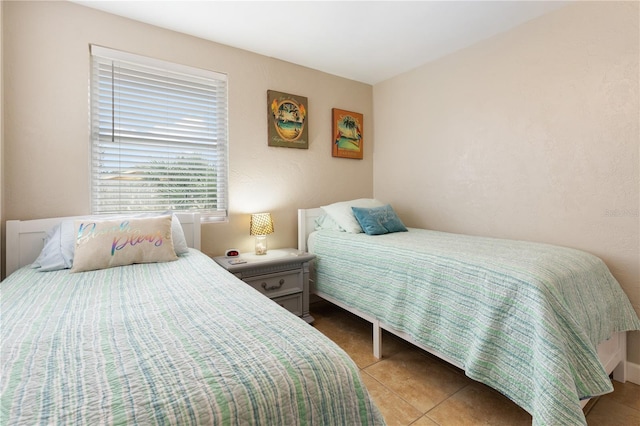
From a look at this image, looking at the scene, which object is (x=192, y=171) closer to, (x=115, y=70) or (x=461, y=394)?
(x=115, y=70)

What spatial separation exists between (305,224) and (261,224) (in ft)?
1.57

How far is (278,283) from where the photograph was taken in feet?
8.25

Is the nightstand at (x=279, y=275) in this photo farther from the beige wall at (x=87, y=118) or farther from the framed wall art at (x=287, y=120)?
the framed wall art at (x=287, y=120)

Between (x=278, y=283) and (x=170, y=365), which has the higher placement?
(x=170, y=365)

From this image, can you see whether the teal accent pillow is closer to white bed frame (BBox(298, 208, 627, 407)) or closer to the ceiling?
white bed frame (BBox(298, 208, 627, 407))

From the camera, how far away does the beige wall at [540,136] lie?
1.93m

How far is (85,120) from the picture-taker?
2133mm

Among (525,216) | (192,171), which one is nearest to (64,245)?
(192,171)

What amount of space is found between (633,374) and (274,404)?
248 cm

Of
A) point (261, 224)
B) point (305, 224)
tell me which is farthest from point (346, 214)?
point (261, 224)

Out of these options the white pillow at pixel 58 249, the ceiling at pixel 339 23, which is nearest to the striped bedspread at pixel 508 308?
the ceiling at pixel 339 23

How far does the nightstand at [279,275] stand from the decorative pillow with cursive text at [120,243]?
1.85ft

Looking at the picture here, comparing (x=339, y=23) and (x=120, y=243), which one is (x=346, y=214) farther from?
(x=120, y=243)

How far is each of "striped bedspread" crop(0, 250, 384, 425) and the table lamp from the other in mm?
1443
